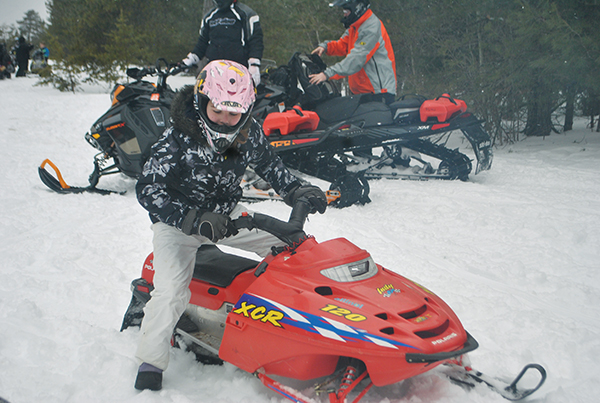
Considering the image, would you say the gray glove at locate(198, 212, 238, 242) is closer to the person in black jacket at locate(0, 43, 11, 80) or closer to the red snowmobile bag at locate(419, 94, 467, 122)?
the red snowmobile bag at locate(419, 94, 467, 122)

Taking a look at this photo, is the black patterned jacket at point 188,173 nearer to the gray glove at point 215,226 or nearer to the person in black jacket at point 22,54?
the gray glove at point 215,226

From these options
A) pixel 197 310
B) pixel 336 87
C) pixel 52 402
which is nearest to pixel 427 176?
pixel 336 87

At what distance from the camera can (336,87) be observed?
20.5 feet

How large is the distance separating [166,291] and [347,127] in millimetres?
3540

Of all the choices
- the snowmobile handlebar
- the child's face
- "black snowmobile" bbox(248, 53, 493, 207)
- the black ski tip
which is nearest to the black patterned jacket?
the child's face

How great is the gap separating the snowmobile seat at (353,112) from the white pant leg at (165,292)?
367 centimetres

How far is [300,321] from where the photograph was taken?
177cm

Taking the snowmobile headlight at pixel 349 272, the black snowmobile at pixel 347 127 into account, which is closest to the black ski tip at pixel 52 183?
the black snowmobile at pixel 347 127

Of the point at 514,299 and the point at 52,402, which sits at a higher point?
the point at 514,299

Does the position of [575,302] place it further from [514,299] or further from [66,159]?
[66,159]

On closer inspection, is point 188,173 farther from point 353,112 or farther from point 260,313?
point 353,112

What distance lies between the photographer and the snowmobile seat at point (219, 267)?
2277mm

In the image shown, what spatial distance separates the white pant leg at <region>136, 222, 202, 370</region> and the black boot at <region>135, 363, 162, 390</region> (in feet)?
0.11

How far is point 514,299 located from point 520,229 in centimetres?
131
